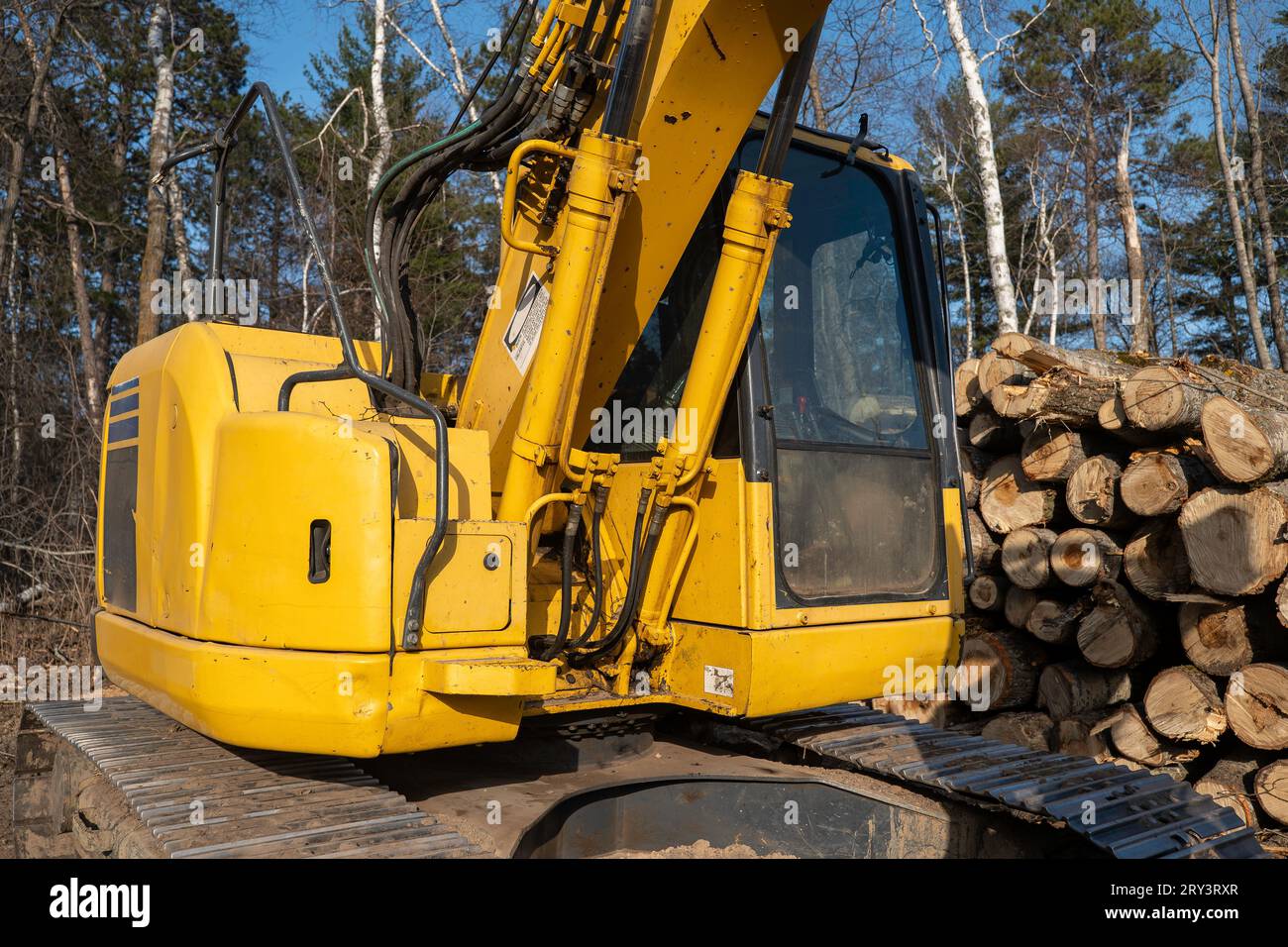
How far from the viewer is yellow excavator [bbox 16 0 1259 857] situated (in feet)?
9.11

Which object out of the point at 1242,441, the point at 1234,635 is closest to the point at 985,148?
the point at 1242,441

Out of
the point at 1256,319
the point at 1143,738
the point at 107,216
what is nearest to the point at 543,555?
the point at 1143,738

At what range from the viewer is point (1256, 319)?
1440 cm

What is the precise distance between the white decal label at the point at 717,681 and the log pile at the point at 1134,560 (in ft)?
9.16

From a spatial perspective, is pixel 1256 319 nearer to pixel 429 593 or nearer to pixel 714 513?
pixel 714 513

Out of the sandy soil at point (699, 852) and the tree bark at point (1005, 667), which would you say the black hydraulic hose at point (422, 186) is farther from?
the tree bark at point (1005, 667)

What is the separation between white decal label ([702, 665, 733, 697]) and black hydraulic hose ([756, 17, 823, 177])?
1606 mm

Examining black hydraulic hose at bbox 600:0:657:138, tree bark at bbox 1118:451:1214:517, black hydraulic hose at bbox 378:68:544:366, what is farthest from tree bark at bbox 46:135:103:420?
tree bark at bbox 1118:451:1214:517

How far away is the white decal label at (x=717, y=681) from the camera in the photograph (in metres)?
3.29

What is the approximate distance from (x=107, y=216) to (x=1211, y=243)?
1937 cm

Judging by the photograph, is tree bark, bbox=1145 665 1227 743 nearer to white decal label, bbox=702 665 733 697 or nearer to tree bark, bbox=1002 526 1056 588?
tree bark, bbox=1002 526 1056 588

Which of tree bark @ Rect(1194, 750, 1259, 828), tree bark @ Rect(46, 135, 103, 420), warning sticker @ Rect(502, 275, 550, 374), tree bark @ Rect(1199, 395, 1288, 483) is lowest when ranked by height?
tree bark @ Rect(1194, 750, 1259, 828)

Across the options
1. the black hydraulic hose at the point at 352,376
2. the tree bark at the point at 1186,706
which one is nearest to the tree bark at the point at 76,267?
the black hydraulic hose at the point at 352,376

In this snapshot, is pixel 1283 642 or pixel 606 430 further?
pixel 1283 642
